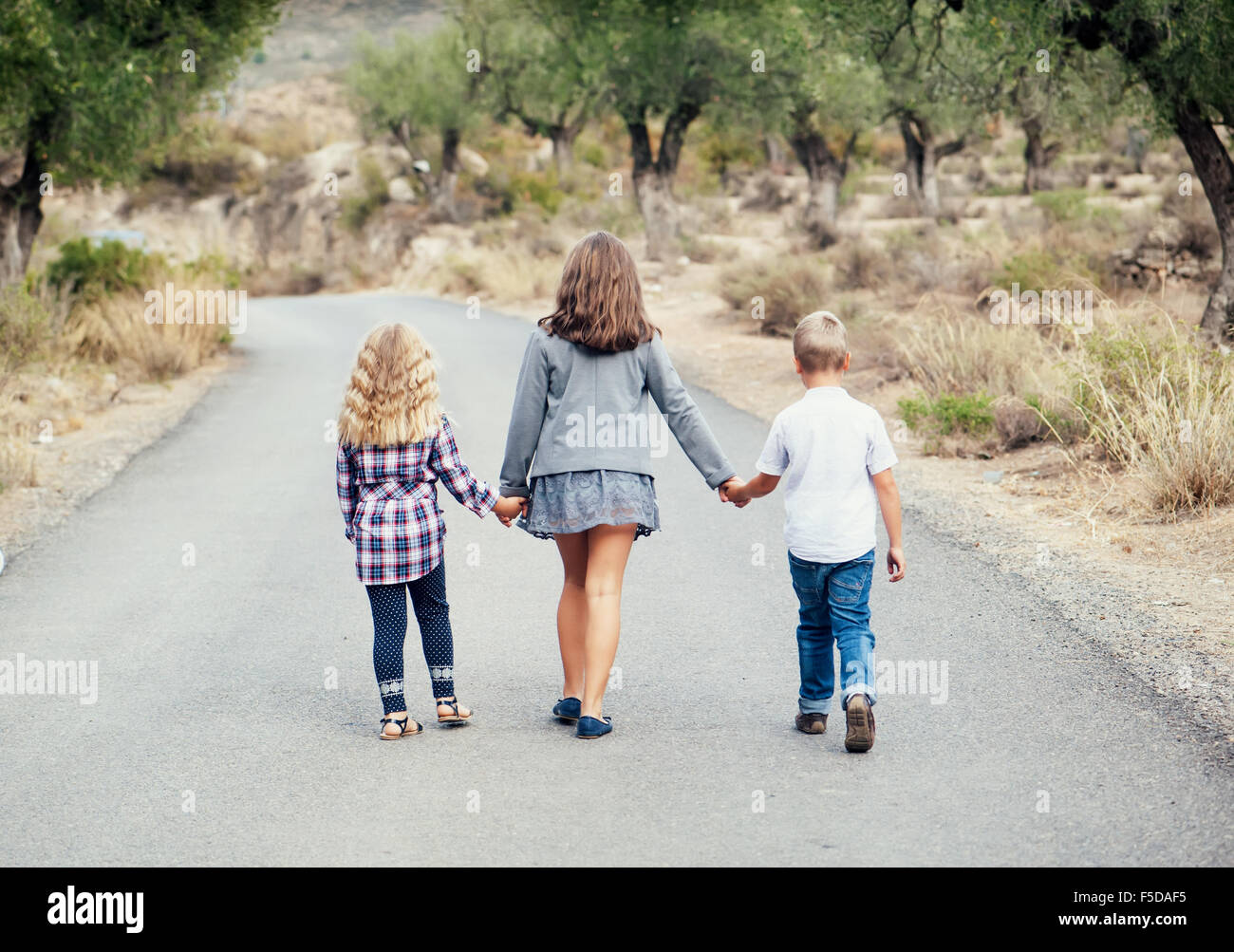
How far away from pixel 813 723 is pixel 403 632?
162cm

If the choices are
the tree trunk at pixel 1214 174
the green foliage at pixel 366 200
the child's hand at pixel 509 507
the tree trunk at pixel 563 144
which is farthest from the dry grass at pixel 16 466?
the green foliage at pixel 366 200

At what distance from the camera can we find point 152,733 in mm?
4824

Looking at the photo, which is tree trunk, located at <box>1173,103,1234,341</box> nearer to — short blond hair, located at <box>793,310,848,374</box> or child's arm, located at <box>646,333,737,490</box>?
short blond hair, located at <box>793,310,848,374</box>

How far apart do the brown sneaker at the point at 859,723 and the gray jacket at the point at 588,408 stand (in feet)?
3.08

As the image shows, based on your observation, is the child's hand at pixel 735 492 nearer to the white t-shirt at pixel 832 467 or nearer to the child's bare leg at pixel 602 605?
the white t-shirt at pixel 832 467

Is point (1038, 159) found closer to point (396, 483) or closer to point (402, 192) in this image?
point (402, 192)

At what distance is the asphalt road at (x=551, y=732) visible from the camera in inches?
147

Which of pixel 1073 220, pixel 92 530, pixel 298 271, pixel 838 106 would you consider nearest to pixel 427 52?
pixel 298 271

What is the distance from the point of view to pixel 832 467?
4.50 meters

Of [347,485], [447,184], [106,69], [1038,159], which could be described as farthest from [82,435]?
[447,184]

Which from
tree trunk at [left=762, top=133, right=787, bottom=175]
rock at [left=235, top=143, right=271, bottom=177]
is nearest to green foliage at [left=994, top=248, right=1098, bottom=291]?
tree trunk at [left=762, top=133, right=787, bottom=175]

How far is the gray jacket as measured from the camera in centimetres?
456

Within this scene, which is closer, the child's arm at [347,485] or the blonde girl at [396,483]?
the blonde girl at [396,483]
